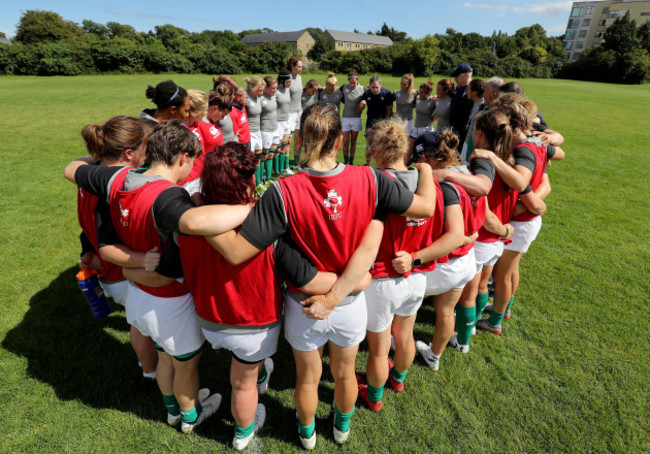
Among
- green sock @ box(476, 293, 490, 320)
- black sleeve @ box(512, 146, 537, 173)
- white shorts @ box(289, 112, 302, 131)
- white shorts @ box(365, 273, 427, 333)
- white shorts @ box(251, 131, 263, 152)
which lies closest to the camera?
white shorts @ box(365, 273, 427, 333)

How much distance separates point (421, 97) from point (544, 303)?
20.0 ft

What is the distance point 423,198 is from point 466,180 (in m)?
0.65

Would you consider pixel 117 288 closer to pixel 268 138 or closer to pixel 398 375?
pixel 398 375

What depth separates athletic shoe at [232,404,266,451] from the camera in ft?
8.37

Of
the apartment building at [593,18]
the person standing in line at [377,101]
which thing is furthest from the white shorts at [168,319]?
the apartment building at [593,18]

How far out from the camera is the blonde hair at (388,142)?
2266 mm

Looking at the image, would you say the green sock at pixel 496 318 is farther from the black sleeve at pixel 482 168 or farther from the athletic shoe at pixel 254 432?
the athletic shoe at pixel 254 432

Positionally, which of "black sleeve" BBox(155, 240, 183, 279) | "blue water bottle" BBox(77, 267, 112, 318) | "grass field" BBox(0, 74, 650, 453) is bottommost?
"grass field" BBox(0, 74, 650, 453)

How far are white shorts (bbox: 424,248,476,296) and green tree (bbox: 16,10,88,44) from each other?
3004 inches

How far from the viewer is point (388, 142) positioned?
7.46ft

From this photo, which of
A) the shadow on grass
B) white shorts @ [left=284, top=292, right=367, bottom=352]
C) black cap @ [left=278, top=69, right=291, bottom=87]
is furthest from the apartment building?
the shadow on grass

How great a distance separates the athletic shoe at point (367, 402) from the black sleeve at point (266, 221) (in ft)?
6.45

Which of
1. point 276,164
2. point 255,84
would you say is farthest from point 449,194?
point 276,164

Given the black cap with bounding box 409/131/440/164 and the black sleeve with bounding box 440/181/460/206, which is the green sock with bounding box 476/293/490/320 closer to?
the black sleeve with bounding box 440/181/460/206
